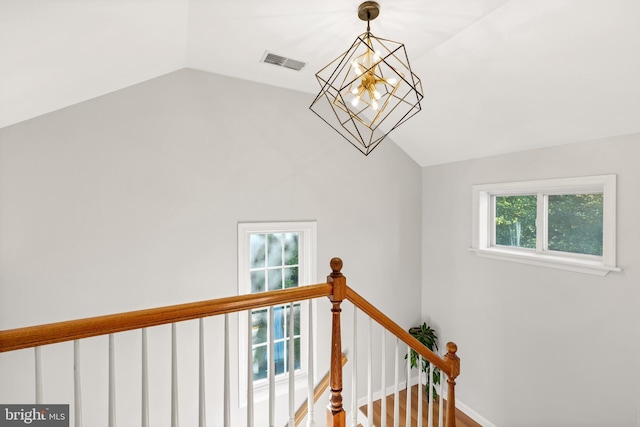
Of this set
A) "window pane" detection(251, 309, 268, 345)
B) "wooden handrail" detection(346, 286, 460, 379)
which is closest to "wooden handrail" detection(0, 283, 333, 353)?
"wooden handrail" detection(346, 286, 460, 379)

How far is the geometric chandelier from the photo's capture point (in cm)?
161

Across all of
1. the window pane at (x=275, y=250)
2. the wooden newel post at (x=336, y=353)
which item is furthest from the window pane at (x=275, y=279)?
the wooden newel post at (x=336, y=353)

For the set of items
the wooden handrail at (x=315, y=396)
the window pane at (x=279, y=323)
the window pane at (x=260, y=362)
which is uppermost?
the window pane at (x=279, y=323)

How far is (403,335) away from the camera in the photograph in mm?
1889

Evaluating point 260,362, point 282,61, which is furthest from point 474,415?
point 282,61

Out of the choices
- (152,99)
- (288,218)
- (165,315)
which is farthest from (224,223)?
(165,315)

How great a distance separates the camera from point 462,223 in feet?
11.2

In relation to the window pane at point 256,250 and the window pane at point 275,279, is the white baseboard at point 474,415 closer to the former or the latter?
the window pane at point 275,279

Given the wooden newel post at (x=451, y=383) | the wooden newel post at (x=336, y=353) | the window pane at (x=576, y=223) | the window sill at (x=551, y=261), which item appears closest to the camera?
the wooden newel post at (x=336, y=353)

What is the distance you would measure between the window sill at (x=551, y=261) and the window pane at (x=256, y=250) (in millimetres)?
2160

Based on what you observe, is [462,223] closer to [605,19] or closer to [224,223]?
[605,19]

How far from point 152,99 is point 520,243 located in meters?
3.54

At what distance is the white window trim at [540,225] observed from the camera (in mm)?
2256

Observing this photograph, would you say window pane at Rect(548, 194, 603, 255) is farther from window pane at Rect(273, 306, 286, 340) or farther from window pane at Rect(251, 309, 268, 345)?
window pane at Rect(251, 309, 268, 345)
